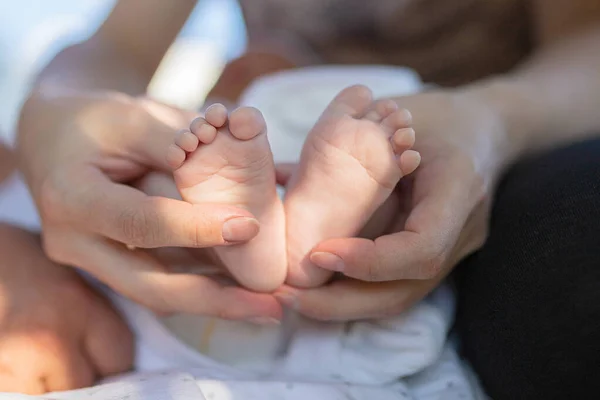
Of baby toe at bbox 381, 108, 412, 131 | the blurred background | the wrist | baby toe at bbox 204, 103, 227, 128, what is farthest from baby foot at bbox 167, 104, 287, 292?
the blurred background

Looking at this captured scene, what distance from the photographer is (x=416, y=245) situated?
456 millimetres

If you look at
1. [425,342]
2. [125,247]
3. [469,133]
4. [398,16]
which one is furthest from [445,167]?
[398,16]

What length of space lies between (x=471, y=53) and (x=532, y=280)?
65 cm

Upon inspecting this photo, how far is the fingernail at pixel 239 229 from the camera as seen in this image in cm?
45

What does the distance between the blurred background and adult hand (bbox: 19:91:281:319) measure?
1.02 m

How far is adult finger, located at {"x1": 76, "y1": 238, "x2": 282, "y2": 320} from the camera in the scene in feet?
1.66

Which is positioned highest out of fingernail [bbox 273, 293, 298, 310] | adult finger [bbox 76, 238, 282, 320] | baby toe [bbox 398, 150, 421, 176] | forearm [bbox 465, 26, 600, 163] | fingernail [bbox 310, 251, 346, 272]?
baby toe [bbox 398, 150, 421, 176]

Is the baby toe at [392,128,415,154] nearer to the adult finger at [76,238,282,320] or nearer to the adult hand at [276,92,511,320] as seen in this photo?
the adult hand at [276,92,511,320]

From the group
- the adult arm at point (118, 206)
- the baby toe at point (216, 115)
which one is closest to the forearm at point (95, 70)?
the adult arm at point (118, 206)

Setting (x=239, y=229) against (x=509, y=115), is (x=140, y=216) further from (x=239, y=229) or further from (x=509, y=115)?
(x=509, y=115)

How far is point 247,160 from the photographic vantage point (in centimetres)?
45

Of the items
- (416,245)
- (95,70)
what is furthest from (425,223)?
(95,70)

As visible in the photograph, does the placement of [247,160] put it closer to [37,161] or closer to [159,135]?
[159,135]

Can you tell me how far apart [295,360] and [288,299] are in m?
0.08
